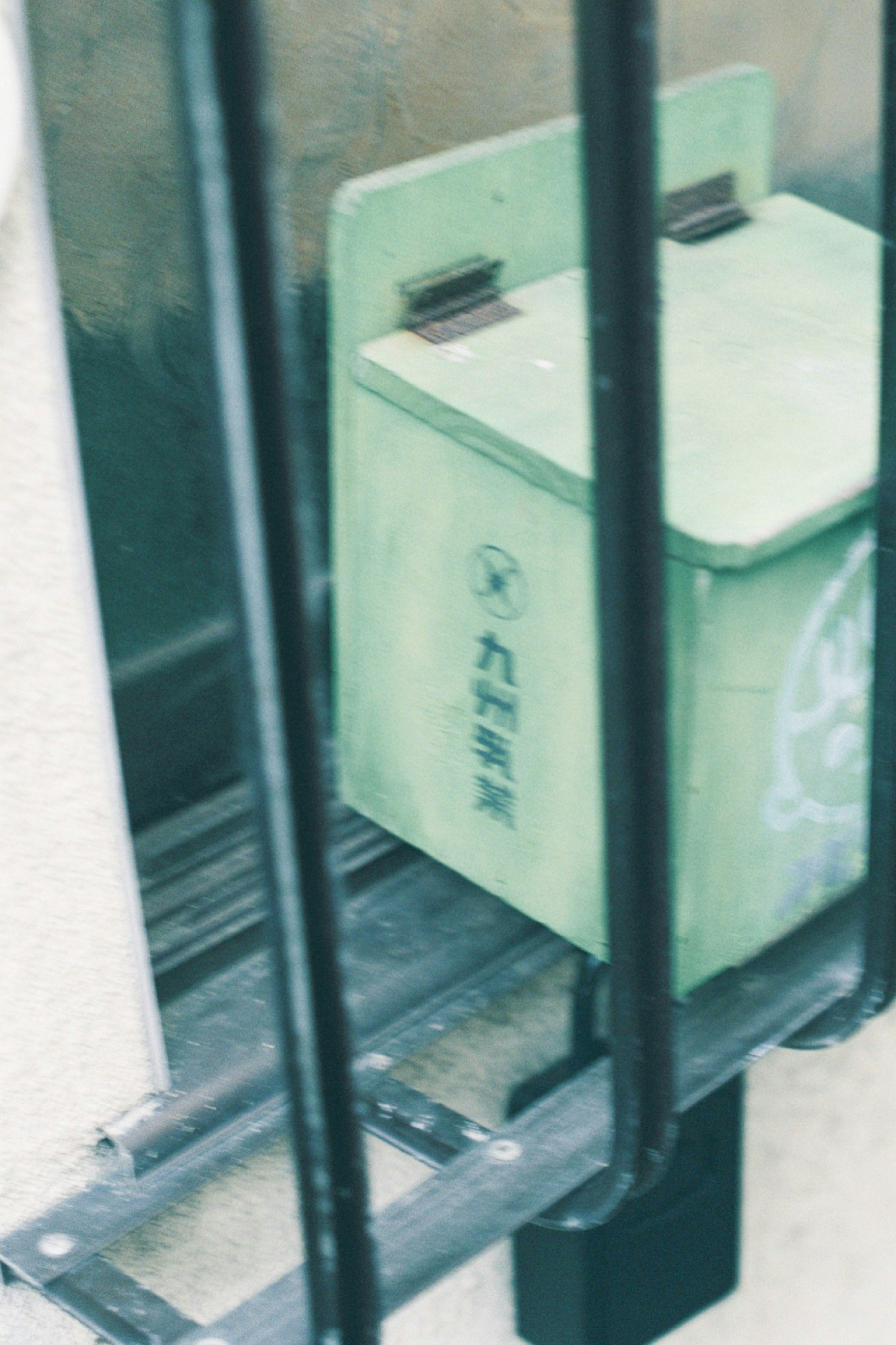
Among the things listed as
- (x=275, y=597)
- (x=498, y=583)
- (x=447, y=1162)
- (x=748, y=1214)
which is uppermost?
(x=275, y=597)

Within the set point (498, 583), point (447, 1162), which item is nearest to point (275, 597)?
point (498, 583)

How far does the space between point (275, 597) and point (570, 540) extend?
0.47 meters

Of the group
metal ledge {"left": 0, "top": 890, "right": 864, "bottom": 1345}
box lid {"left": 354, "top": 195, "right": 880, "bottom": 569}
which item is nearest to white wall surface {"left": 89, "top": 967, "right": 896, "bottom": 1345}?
metal ledge {"left": 0, "top": 890, "right": 864, "bottom": 1345}

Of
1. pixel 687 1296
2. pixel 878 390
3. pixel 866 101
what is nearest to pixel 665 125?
pixel 878 390

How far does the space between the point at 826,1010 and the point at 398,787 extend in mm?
358

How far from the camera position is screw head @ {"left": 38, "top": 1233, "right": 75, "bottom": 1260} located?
107 cm

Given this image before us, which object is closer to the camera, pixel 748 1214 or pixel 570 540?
pixel 570 540

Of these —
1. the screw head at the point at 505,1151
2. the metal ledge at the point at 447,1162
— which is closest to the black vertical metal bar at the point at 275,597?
the metal ledge at the point at 447,1162

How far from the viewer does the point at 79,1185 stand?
111 cm

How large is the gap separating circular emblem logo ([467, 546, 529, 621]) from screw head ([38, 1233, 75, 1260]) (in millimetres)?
491

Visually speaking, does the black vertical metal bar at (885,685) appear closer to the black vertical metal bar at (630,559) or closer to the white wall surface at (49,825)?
the black vertical metal bar at (630,559)

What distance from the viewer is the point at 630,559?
0.85 m

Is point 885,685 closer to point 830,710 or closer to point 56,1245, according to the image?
point 830,710

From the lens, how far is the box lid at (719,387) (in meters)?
1.07
